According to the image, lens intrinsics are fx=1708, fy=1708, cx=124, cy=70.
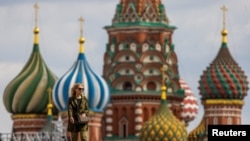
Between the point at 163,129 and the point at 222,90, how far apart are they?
9536 mm

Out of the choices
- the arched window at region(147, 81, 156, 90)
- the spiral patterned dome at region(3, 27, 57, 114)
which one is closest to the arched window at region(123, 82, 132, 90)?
the arched window at region(147, 81, 156, 90)

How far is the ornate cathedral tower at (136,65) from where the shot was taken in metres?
90.0

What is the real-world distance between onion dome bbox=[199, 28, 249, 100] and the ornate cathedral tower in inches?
141

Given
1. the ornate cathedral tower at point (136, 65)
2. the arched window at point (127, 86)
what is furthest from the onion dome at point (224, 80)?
the arched window at point (127, 86)

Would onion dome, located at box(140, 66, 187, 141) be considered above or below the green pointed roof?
below

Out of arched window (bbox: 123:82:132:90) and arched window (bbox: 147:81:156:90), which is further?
arched window (bbox: 147:81:156:90)

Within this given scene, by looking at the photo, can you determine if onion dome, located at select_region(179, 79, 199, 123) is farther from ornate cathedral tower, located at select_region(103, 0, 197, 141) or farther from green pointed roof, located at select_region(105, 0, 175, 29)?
green pointed roof, located at select_region(105, 0, 175, 29)

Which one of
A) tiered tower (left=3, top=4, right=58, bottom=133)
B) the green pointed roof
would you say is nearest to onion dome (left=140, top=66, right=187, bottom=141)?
the green pointed roof

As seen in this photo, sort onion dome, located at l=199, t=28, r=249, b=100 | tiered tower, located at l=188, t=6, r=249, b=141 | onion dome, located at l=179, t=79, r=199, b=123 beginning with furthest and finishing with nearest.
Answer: onion dome, located at l=179, t=79, r=199, b=123
onion dome, located at l=199, t=28, r=249, b=100
tiered tower, located at l=188, t=6, r=249, b=141

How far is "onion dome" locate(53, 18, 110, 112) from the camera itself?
86.4 metres

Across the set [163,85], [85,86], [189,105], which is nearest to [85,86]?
[85,86]

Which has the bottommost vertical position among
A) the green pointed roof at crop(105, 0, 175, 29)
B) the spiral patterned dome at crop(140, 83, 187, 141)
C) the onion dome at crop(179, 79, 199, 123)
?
the spiral patterned dome at crop(140, 83, 187, 141)

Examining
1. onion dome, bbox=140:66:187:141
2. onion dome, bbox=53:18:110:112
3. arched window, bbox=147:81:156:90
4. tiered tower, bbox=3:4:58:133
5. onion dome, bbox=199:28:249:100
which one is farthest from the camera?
onion dome, bbox=199:28:249:100

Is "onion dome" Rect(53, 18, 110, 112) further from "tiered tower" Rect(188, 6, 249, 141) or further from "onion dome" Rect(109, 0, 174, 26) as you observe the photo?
"tiered tower" Rect(188, 6, 249, 141)
